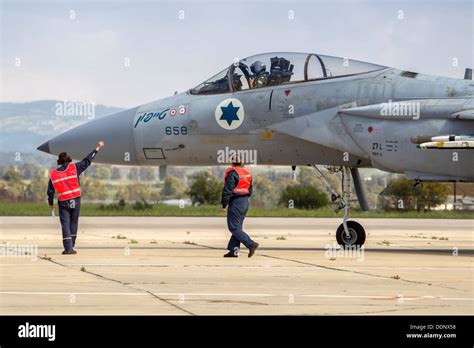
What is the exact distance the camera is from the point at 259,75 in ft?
69.4

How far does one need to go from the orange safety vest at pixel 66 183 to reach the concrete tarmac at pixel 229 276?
1089mm

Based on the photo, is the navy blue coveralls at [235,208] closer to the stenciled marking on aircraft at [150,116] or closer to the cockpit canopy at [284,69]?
the cockpit canopy at [284,69]

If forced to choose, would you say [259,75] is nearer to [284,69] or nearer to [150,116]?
[284,69]

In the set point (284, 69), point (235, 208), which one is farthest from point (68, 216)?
point (284, 69)

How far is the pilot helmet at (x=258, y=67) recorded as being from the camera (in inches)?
833

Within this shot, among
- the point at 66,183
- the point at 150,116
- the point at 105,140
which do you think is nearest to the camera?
the point at 66,183

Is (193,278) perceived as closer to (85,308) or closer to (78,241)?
(85,308)

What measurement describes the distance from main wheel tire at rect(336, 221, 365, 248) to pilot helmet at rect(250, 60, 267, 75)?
10.8 feet

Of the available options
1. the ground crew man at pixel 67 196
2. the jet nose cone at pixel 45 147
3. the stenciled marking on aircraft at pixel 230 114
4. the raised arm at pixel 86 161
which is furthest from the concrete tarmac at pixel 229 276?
the stenciled marking on aircraft at pixel 230 114

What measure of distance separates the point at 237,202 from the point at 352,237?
3205 millimetres

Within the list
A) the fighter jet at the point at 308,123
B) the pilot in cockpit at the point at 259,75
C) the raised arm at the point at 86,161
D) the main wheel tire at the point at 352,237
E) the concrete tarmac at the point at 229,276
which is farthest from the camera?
the main wheel tire at the point at 352,237

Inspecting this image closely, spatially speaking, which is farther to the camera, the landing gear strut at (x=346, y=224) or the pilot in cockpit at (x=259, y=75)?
the landing gear strut at (x=346, y=224)
